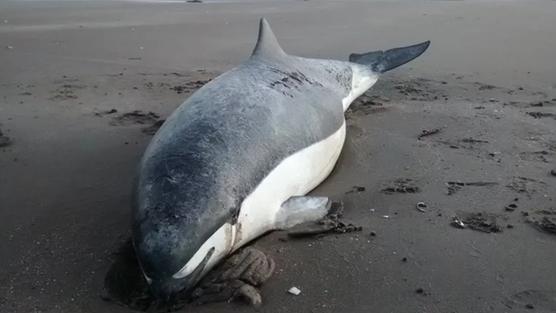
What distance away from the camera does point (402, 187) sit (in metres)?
3.80

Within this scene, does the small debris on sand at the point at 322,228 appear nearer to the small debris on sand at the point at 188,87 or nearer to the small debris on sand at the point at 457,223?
the small debris on sand at the point at 457,223

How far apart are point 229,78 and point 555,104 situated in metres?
3.26

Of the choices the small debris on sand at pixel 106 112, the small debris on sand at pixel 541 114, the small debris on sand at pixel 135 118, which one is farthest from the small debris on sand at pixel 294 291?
the small debris on sand at pixel 541 114

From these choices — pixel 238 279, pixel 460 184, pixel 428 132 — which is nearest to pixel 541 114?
pixel 428 132

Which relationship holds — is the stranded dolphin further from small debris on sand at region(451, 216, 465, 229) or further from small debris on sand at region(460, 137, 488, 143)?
small debris on sand at region(460, 137, 488, 143)

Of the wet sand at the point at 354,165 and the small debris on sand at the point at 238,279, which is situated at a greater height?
the small debris on sand at the point at 238,279

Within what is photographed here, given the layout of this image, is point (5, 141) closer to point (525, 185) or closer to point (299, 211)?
point (299, 211)

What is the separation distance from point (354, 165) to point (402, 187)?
0.50 meters

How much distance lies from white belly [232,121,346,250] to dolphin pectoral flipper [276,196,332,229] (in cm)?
4

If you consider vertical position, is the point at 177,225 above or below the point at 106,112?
above

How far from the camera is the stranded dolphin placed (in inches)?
99.8

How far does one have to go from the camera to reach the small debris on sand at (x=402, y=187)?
12.3 ft

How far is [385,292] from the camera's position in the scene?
8.93 ft

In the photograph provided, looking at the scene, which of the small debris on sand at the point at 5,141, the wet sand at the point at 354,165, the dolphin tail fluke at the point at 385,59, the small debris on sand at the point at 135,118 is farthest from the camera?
the dolphin tail fluke at the point at 385,59
